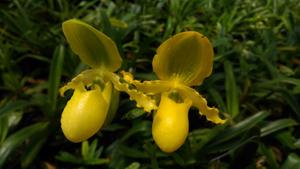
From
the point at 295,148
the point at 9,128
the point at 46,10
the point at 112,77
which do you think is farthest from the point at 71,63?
the point at 295,148

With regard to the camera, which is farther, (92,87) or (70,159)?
(70,159)

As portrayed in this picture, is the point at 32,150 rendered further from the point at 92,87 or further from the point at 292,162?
the point at 292,162

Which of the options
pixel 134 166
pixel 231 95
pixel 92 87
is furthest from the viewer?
pixel 231 95

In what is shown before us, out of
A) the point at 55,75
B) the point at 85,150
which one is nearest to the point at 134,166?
the point at 85,150

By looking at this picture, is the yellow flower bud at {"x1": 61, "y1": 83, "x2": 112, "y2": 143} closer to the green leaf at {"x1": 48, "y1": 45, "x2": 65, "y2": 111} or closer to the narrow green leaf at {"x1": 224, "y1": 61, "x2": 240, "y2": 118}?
the green leaf at {"x1": 48, "y1": 45, "x2": 65, "y2": 111}

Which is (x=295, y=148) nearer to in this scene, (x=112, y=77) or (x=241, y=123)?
(x=241, y=123)

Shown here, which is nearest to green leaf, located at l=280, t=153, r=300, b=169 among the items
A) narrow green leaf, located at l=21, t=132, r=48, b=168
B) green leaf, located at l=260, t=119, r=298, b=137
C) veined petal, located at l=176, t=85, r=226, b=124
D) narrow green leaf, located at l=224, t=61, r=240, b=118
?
green leaf, located at l=260, t=119, r=298, b=137

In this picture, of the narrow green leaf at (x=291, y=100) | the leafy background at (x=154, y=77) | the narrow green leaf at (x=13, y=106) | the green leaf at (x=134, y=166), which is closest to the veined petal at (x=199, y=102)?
the leafy background at (x=154, y=77)
